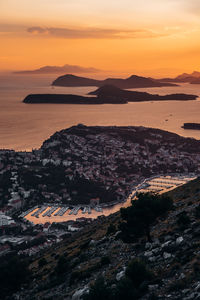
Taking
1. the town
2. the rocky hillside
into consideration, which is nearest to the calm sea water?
the town

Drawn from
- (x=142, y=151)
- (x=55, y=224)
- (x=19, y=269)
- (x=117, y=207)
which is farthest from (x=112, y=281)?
(x=142, y=151)

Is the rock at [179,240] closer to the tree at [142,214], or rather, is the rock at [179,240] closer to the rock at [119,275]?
the tree at [142,214]

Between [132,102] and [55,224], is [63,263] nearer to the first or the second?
[55,224]

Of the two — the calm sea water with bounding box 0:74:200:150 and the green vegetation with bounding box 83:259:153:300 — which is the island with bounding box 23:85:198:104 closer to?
the calm sea water with bounding box 0:74:200:150

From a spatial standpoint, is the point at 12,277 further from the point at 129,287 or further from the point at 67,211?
the point at 67,211

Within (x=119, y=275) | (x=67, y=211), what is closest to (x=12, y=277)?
(x=119, y=275)

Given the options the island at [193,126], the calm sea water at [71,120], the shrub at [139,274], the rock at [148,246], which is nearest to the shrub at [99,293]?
the shrub at [139,274]
